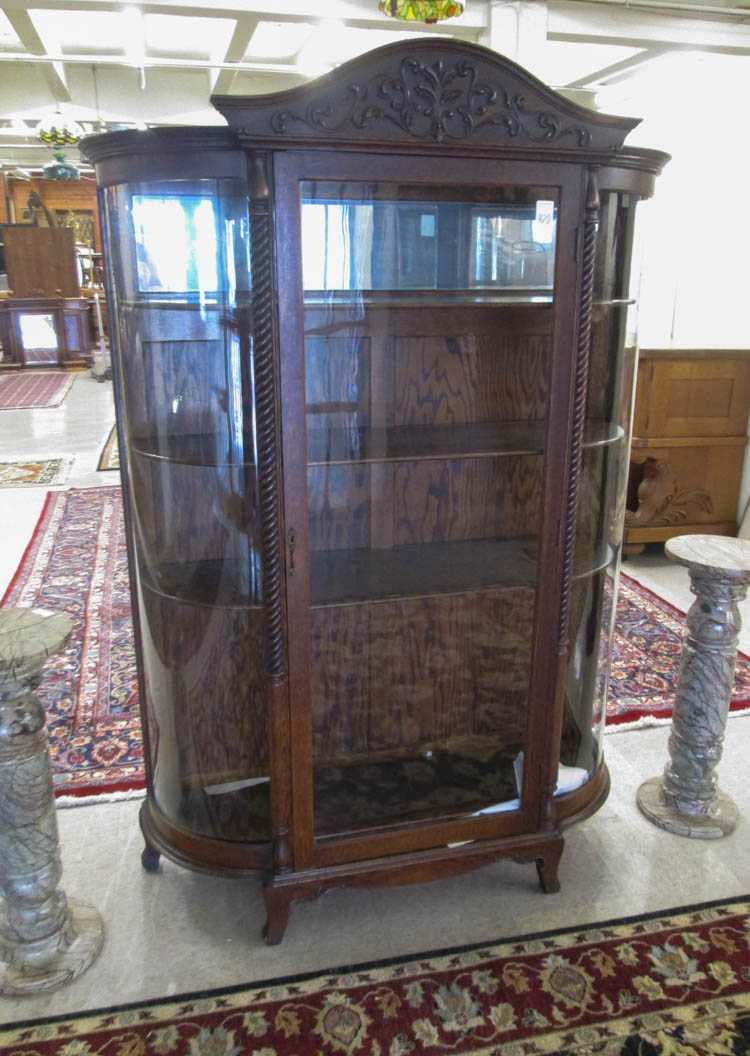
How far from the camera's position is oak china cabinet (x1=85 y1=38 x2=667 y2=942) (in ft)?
4.85

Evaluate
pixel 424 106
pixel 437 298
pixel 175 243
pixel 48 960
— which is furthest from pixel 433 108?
A: pixel 48 960

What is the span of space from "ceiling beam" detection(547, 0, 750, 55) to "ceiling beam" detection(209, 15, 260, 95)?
6.12 ft

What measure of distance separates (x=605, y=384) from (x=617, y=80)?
6.82 meters

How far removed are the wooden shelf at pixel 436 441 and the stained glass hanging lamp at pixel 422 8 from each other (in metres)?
1.98

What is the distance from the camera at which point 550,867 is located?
1.93 metres

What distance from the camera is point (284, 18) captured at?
4980mm

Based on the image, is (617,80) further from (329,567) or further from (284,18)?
(329,567)

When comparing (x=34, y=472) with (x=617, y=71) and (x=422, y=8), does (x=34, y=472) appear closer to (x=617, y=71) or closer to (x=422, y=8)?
(x=422, y=8)

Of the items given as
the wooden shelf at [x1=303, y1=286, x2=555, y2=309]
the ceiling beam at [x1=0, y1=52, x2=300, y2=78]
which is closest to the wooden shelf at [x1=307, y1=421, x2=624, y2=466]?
the wooden shelf at [x1=303, y1=286, x2=555, y2=309]

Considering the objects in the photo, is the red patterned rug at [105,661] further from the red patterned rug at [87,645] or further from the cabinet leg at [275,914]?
the cabinet leg at [275,914]

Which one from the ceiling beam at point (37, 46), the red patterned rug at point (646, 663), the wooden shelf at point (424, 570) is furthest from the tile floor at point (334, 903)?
the ceiling beam at point (37, 46)

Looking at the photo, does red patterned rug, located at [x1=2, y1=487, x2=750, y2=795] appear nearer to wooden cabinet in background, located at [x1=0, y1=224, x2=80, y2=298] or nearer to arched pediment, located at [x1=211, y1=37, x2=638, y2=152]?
arched pediment, located at [x1=211, y1=37, x2=638, y2=152]

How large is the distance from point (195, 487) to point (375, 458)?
379 millimetres

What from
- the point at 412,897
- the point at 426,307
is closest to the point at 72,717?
the point at 412,897
